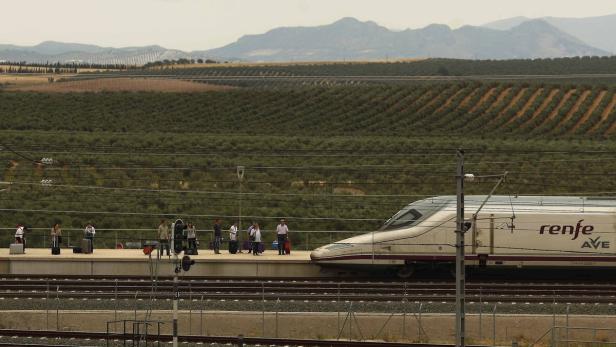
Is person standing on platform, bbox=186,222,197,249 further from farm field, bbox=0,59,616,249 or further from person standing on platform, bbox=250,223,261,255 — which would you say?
farm field, bbox=0,59,616,249

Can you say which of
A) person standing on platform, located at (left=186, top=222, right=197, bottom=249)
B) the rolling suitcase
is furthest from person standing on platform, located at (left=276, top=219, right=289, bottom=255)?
the rolling suitcase

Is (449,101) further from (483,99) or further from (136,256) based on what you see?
(136,256)

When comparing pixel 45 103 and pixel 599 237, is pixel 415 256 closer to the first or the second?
pixel 599 237

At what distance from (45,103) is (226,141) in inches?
1028

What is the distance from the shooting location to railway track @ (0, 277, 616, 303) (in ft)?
124

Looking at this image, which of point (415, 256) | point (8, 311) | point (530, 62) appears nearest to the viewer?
point (8, 311)

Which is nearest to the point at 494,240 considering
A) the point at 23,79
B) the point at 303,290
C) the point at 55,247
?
the point at 303,290

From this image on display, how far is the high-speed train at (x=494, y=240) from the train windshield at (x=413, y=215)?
0.11 ft

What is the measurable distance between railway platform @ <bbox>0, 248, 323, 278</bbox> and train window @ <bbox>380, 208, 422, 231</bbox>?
3.25m

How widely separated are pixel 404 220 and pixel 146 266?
9475 millimetres

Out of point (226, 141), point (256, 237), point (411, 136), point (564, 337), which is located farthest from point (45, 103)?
point (564, 337)

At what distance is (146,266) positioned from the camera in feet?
143

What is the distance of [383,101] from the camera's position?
10219 centimetres

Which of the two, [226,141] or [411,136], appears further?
[411,136]
